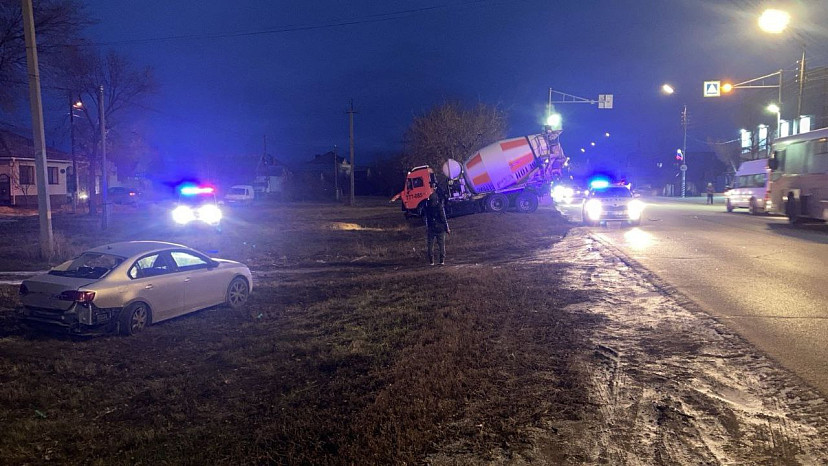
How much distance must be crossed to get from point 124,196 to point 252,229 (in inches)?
1175

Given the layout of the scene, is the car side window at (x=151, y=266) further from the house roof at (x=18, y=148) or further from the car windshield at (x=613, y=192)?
the house roof at (x=18, y=148)

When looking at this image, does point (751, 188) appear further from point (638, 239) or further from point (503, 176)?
point (638, 239)

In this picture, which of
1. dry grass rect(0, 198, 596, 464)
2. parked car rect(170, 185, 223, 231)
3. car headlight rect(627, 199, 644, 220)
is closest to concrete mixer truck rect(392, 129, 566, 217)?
car headlight rect(627, 199, 644, 220)

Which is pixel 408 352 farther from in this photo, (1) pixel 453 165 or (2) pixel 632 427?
Result: (1) pixel 453 165

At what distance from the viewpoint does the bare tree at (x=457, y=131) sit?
137ft

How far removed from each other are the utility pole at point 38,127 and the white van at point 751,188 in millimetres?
31203

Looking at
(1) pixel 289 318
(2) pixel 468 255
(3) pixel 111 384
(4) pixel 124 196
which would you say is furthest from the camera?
(4) pixel 124 196

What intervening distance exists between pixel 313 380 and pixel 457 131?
122 feet

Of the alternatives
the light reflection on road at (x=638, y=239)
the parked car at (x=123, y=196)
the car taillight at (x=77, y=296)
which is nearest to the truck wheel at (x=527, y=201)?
the light reflection on road at (x=638, y=239)

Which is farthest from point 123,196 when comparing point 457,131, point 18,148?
point 457,131

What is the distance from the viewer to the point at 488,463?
386cm

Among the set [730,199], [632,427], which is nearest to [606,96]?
[730,199]

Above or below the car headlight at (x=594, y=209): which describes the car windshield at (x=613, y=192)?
above

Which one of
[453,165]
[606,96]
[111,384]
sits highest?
[606,96]
